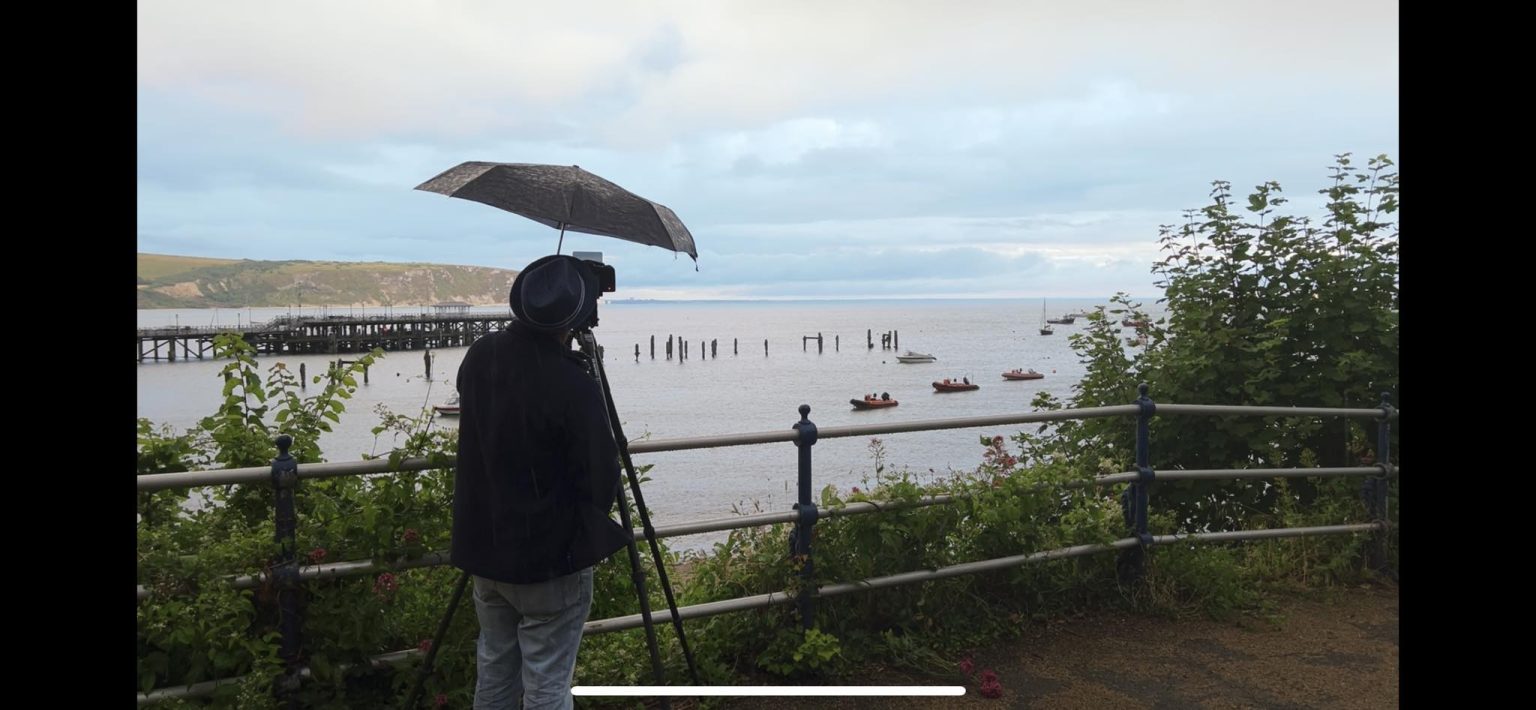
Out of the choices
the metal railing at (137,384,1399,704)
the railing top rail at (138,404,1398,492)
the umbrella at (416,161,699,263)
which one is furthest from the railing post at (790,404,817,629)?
the umbrella at (416,161,699,263)

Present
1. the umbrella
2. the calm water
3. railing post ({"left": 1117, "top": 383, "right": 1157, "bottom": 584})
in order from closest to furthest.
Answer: the umbrella
railing post ({"left": 1117, "top": 383, "right": 1157, "bottom": 584})
the calm water

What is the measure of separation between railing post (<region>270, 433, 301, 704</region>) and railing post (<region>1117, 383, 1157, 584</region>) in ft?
15.4

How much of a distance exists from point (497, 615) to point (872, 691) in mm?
1886

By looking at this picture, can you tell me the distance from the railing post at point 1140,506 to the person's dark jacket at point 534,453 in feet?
13.1

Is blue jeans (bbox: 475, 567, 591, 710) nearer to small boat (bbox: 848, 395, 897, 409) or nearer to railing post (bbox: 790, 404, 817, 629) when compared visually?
railing post (bbox: 790, 404, 817, 629)

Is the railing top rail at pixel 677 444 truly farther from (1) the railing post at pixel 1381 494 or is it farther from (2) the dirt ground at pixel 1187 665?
(2) the dirt ground at pixel 1187 665

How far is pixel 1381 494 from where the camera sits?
7.15 m

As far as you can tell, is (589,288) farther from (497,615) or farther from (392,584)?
(392,584)

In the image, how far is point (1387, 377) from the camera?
819 centimetres

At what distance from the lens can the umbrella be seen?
3.89 m

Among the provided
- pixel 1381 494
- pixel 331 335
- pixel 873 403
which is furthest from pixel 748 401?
pixel 331 335

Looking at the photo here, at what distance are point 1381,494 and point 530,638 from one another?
647 centimetres

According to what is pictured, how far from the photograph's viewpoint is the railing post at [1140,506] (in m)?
6.12

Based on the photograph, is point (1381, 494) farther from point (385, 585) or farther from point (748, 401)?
point (748, 401)
